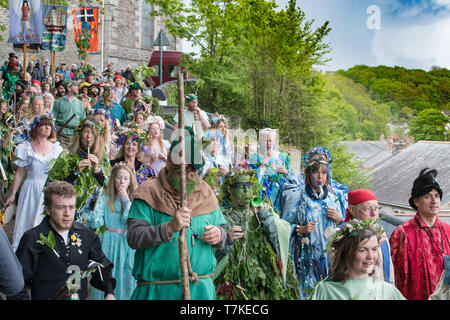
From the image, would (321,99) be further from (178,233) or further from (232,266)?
(178,233)

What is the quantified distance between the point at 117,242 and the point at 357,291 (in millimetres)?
2814

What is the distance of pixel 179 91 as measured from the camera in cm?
374

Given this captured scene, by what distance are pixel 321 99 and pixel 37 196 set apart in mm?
13778

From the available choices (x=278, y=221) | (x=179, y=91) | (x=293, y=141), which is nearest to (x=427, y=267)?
(x=278, y=221)

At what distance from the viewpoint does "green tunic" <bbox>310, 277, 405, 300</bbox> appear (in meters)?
4.18

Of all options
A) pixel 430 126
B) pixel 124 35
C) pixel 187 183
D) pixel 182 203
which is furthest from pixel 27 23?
pixel 124 35

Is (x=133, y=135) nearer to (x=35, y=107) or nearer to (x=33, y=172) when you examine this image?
(x=33, y=172)

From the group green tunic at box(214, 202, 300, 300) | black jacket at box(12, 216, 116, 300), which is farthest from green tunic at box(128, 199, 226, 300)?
green tunic at box(214, 202, 300, 300)

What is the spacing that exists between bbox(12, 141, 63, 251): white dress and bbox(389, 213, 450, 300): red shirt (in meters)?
4.59

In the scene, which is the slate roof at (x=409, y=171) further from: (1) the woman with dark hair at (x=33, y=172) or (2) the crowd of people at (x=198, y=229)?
(1) the woman with dark hair at (x=33, y=172)

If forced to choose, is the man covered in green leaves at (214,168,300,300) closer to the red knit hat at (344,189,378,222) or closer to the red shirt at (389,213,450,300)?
the red knit hat at (344,189,378,222)

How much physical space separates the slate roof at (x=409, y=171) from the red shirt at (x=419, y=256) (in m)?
18.4

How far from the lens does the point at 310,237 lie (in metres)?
6.72

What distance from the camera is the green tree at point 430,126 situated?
29.3 metres
